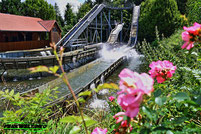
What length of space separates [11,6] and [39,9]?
6.93 meters

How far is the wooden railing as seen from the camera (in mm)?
19688

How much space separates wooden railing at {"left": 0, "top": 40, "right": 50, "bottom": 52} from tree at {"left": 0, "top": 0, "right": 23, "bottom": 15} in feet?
60.8

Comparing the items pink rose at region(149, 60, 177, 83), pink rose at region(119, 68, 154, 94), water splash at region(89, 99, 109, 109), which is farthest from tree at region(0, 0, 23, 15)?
pink rose at region(119, 68, 154, 94)

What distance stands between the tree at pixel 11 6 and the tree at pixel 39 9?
1.58m

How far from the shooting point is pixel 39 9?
122 feet

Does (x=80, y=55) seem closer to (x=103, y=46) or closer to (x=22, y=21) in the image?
(x=103, y=46)

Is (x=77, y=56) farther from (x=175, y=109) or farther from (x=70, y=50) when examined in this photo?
(x=175, y=109)

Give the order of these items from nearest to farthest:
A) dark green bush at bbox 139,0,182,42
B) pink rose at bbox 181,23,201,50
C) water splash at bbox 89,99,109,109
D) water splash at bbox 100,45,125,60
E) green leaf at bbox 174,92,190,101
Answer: green leaf at bbox 174,92,190,101
pink rose at bbox 181,23,201,50
water splash at bbox 89,99,109,109
water splash at bbox 100,45,125,60
dark green bush at bbox 139,0,182,42

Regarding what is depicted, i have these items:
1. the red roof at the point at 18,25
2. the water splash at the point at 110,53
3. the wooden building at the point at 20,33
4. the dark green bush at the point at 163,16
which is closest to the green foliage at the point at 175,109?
the water splash at the point at 110,53

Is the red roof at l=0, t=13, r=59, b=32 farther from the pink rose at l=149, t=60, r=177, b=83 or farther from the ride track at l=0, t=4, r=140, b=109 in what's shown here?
the pink rose at l=149, t=60, r=177, b=83

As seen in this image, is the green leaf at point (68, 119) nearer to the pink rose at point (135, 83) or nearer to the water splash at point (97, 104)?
the pink rose at point (135, 83)

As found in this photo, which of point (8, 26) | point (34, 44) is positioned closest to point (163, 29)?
point (34, 44)

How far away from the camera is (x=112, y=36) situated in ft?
79.9

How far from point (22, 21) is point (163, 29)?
20724mm
